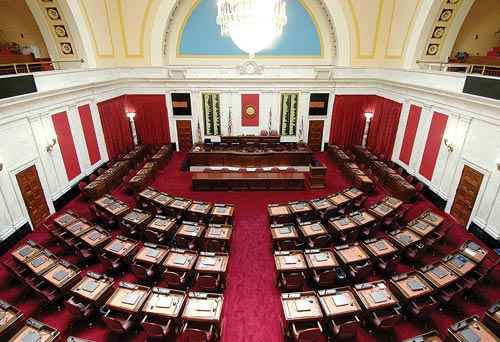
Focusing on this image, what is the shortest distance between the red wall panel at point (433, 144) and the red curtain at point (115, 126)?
13.6 metres

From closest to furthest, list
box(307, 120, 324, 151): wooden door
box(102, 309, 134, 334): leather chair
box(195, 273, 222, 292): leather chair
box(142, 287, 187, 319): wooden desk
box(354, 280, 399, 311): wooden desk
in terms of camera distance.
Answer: box(102, 309, 134, 334): leather chair
box(142, 287, 187, 319): wooden desk
box(354, 280, 399, 311): wooden desk
box(195, 273, 222, 292): leather chair
box(307, 120, 324, 151): wooden door

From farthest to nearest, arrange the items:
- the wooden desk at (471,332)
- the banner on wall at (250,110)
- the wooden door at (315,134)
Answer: the wooden door at (315,134) < the banner on wall at (250,110) < the wooden desk at (471,332)

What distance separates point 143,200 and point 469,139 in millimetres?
10857

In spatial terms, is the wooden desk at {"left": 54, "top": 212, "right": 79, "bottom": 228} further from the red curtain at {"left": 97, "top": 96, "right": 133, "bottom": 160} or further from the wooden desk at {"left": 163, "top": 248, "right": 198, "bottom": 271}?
the red curtain at {"left": 97, "top": 96, "right": 133, "bottom": 160}

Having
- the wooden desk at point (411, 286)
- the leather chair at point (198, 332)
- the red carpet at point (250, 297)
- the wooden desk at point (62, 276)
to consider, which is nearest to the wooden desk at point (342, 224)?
the red carpet at point (250, 297)

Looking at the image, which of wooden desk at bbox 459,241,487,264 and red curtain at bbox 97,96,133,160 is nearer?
wooden desk at bbox 459,241,487,264

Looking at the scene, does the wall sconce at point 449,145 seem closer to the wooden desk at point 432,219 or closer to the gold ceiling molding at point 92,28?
the wooden desk at point 432,219

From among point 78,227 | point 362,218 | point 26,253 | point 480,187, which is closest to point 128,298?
point 26,253

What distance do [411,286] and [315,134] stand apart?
10.9 meters

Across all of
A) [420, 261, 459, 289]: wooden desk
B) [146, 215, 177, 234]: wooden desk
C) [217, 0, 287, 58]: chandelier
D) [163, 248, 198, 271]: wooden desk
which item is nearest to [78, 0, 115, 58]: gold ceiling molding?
[217, 0, 287, 58]: chandelier

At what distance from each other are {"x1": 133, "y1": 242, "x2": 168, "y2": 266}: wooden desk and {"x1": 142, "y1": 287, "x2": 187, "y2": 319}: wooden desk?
883mm

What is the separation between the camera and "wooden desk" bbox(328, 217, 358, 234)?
24.7 ft

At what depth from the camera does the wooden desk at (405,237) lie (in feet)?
22.8

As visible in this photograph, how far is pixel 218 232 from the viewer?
750 centimetres
